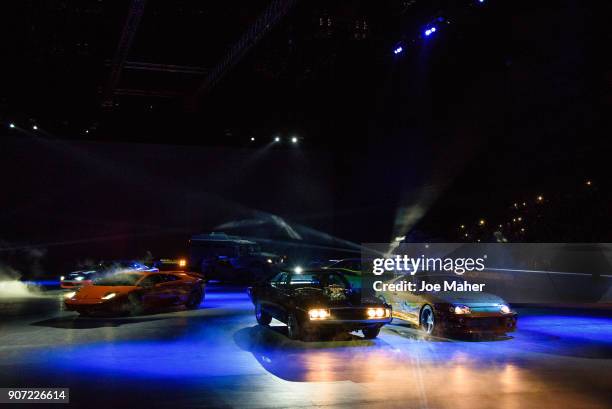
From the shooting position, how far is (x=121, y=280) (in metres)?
15.5

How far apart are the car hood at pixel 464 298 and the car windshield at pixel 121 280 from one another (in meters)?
7.80

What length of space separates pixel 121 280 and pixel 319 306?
6974 mm

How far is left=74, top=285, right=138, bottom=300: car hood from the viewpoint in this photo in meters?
14.3

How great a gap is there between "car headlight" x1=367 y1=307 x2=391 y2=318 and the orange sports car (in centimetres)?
681

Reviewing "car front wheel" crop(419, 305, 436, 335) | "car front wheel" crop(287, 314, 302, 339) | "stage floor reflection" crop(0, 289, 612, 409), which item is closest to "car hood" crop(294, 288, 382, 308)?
"car front wheel" crop(287, 314, 302, 339)

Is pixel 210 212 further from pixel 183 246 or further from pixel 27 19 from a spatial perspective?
pixel 27 19

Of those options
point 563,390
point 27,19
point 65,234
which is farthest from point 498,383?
point 65,234

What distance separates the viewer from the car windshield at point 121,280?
15234mm

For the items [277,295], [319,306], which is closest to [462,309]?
[319,306]

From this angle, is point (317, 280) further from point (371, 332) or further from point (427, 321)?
point (427, 321)

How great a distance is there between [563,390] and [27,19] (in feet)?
51.4

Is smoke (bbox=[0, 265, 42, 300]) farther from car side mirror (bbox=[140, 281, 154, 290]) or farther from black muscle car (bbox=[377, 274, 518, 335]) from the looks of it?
black muscle car (bbox=[377, 274, 518, 335])

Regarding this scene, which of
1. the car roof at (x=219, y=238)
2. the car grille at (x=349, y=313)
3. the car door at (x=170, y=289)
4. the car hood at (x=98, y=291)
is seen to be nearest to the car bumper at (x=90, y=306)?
the car hood at (x=98, y=291)

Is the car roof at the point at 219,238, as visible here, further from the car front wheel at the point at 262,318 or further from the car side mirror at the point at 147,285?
the car front wheel at the point at 262,318
